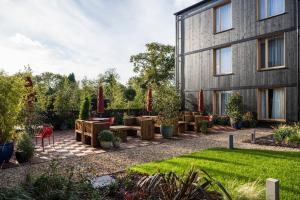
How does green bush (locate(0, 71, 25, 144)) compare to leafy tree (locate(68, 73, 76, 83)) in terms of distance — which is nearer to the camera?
green bush (locate(0, 71, 25, 144))

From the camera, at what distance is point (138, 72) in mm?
36188

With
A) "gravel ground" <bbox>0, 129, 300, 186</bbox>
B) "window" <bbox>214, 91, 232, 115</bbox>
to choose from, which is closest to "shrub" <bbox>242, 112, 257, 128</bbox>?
"window" <bbox>214, 91, 232, 115</bbox>

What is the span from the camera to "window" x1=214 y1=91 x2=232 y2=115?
1719 centimetres

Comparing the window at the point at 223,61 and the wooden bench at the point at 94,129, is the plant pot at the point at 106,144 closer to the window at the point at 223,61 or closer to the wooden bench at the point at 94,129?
the wooden bench at the point at 94,129

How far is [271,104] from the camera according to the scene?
1474 cm

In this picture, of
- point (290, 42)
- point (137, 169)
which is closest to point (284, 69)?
point (290, 42)

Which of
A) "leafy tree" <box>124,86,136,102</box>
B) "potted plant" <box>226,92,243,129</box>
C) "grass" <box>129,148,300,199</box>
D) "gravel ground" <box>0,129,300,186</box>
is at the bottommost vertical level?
"gravel ground" <box>0,129,300,186</box>

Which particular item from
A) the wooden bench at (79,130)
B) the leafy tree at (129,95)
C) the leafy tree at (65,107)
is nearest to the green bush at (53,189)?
the wooden bench at (79,130)

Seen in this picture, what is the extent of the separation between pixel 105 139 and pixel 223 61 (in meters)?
11.5

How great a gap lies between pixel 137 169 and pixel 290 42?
11.8 metres

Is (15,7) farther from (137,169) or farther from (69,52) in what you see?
(69,52)

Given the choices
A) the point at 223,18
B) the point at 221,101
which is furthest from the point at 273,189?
the point at 223,18

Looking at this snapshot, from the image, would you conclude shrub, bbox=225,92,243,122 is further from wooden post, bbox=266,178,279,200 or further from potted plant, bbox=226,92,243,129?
wooden post, bbox=266,178,279,200

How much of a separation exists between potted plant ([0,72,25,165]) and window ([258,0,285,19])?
44.9ft
